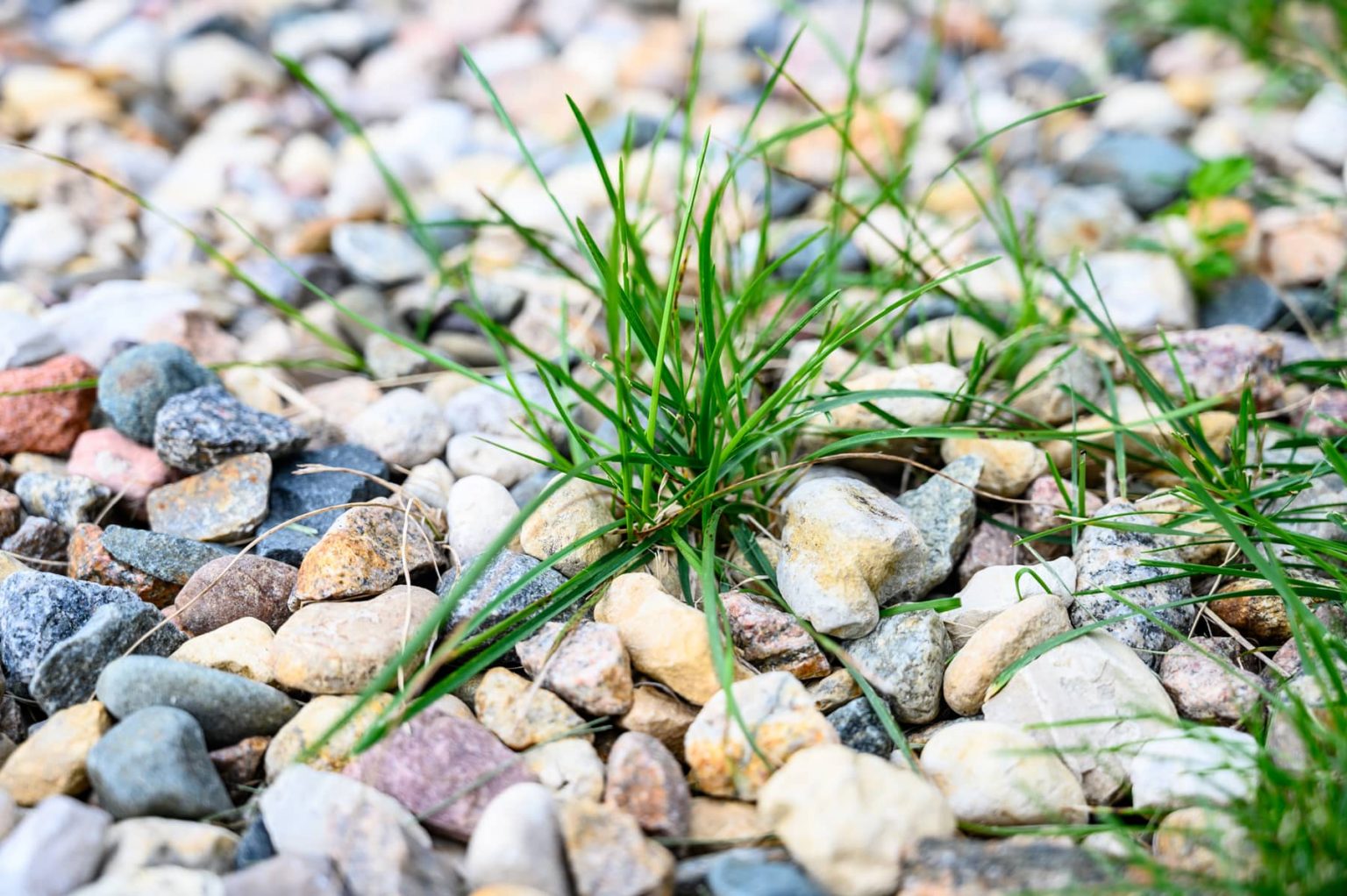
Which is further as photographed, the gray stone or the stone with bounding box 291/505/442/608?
the stone with bounding box 291/505/442/608

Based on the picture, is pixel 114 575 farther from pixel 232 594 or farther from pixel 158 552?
pixel 232 594

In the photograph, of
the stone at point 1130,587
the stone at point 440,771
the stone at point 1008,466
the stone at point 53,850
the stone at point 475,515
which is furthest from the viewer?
the stone at point 1008,466

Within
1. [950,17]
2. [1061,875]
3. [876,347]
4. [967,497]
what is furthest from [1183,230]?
[1061,875]

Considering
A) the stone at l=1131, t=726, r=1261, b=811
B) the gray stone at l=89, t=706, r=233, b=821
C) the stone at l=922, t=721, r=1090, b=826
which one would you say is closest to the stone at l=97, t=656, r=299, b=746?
the gray stone at l=89, t=706, r=233, b=821

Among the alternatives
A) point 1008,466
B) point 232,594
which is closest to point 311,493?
point 232,594

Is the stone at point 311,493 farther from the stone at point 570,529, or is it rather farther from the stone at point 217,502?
the stone at point 570,529

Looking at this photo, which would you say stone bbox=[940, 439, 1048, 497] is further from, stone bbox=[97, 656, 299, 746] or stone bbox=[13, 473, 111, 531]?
stone bbox=[13, 473, 111, 531]

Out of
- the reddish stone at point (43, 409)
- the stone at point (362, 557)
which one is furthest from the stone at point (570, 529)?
the reddish stone at point (43, 409)
